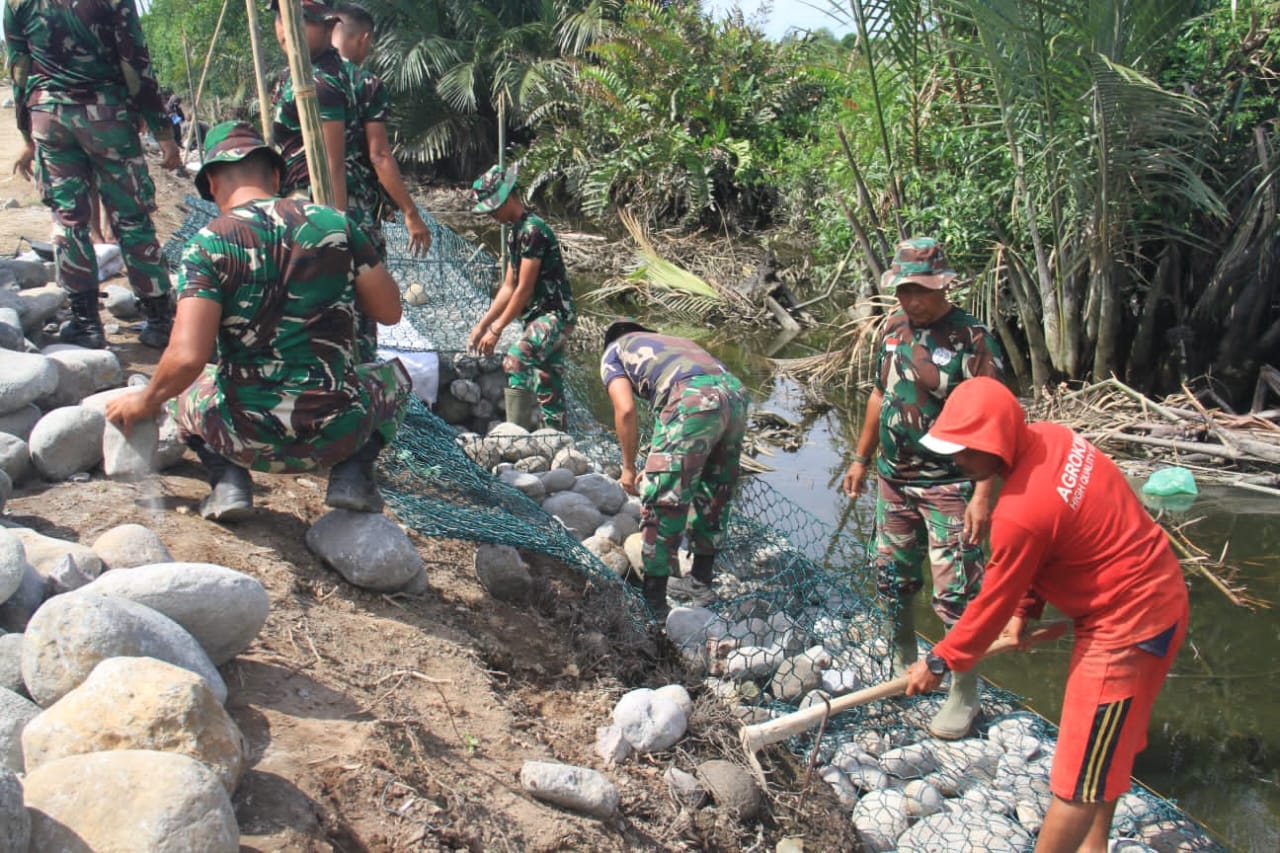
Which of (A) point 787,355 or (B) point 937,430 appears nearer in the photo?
(B) point 937,430

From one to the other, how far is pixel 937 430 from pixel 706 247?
11.2m

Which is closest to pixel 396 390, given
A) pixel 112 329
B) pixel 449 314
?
pixel 112 329

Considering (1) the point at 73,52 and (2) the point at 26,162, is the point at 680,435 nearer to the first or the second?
(1) the point at 73,52

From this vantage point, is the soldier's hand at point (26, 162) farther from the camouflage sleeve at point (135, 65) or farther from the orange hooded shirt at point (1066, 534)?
the orange hooded shirt at point (1066, 534)

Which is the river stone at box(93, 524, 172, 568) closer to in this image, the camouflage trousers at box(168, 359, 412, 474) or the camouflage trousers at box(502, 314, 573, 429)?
the camouflage trousers at box(168, 359, 412, 474)

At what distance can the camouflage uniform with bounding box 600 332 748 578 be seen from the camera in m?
4.14

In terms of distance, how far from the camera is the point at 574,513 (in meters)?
5.07

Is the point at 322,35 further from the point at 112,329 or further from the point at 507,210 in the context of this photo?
the point at 112,329

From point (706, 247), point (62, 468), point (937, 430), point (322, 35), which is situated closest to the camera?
point (937, 430)

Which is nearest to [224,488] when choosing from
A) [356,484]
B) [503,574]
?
[356,484]

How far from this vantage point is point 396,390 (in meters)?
3.77

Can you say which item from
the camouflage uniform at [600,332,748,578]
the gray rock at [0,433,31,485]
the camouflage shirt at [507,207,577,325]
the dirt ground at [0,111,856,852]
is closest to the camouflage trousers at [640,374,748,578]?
the camouflage uniform at [600,332,748,578]

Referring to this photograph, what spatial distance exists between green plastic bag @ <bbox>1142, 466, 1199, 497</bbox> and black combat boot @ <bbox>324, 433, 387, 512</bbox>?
4832mm

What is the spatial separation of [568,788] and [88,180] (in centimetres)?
370
